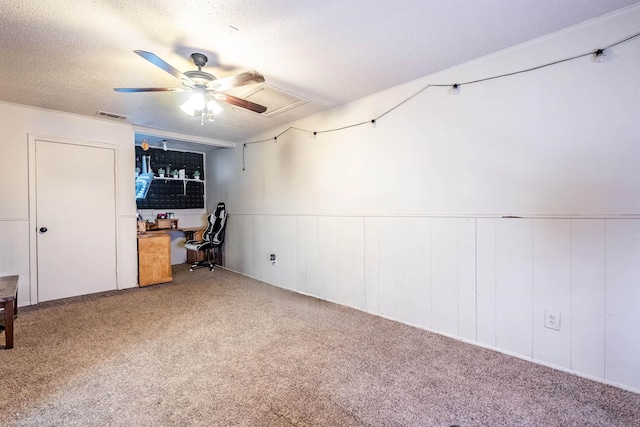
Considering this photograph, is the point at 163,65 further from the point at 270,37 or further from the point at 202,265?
the point at 202,265

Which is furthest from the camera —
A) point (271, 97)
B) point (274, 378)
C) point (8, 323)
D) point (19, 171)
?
point (19, 171)

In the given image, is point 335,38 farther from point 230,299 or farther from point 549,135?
point 230,299

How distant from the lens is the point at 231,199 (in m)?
5.40

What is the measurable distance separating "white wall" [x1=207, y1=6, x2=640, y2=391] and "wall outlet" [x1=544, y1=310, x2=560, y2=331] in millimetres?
29

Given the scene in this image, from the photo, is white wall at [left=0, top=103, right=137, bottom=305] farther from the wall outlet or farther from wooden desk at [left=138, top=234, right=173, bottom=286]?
the wall outlet

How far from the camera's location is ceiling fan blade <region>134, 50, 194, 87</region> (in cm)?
181

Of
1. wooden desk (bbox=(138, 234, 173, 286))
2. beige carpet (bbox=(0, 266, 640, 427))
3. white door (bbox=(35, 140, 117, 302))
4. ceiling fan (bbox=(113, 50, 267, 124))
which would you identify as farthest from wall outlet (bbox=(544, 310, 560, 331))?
white door (bbox=(35, 140, 117, 302))

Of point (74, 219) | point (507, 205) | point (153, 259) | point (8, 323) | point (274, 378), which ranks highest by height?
point (507, 205)

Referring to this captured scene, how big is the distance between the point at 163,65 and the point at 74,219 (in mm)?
3075

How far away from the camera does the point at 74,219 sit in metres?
3.80

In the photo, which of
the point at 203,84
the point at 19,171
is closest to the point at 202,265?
the point at 19,171

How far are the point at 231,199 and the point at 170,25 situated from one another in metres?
3.69

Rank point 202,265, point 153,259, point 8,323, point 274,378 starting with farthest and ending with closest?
point 202,265, point 153,259, point 8,323, point 274,378

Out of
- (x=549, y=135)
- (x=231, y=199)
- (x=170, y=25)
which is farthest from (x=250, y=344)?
(x=231, y=199)
